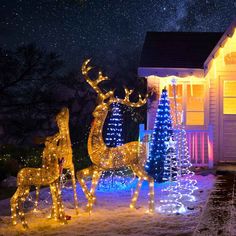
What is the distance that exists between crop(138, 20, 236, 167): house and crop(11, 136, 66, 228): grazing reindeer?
6.42 meters

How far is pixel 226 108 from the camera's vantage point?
13695mm

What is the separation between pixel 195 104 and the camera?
13.9 meters

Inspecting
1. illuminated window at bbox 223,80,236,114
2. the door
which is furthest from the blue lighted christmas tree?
illuminated window at bbox 223,80,236,114

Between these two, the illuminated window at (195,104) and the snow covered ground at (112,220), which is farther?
the illuminated window at (195,104)

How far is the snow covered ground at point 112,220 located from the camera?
20.1ft

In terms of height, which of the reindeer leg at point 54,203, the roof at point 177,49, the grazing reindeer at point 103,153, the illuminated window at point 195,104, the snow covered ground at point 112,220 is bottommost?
the snow covered ground at point 112,220

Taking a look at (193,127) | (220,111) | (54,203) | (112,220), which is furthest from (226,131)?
(54,203)

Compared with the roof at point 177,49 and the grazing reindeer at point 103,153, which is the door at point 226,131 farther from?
the grazing reindeer at point 103,153

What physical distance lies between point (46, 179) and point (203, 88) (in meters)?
8.20

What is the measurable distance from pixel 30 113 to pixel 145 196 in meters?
6.03

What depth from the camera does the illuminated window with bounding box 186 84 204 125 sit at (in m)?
13.8

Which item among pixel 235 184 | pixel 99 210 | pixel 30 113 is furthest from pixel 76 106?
pixel 99 210

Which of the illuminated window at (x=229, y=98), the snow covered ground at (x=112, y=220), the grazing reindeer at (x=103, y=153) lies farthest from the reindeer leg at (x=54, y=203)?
the illuminated window at (x=229, y=98)

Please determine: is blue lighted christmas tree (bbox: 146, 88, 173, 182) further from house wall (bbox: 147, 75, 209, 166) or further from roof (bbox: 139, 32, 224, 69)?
roof (bbox: 139, 32, 224, 69)
